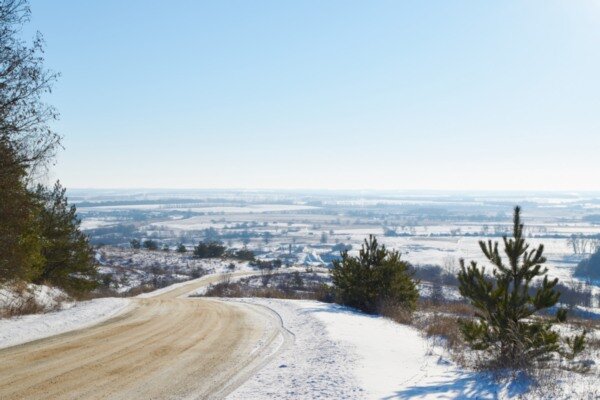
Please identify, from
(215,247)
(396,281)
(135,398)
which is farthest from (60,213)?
(215,247)

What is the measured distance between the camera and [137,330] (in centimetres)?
1420


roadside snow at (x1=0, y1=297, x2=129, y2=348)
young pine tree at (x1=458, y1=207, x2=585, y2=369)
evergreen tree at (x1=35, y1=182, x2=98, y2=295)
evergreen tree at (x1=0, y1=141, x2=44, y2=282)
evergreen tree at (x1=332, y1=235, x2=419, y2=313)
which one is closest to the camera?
young pine tree at (x1=458, y1=207, x2=585, y2=369)

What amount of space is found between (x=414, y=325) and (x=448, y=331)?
1911 mm

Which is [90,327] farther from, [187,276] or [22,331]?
[187,276]

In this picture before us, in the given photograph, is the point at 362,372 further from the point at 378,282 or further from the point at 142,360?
the point at 378,282

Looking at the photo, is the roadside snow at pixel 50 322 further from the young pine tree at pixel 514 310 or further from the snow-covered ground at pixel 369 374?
the young pine tree at pixel 514 310

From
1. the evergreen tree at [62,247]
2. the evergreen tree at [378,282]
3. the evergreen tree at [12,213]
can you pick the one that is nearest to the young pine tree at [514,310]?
the evergreen tree at [378,282]

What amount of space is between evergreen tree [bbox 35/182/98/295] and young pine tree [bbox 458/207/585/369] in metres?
19.3

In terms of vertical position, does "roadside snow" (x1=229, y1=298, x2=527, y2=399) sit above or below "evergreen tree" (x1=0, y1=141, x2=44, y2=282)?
below

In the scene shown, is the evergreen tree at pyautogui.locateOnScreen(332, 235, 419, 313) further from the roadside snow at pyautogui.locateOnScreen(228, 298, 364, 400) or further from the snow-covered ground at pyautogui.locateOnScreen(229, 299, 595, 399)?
the roadside snow at pyautogui.locateOnScreen(228, 298, 364, 400)

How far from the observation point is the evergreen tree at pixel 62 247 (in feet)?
75.5

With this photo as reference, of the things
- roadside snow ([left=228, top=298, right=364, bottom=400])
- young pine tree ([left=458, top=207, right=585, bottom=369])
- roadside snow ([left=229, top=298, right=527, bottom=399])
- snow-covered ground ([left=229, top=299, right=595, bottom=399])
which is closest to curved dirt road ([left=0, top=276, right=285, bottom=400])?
roadside snow ([left=228, top=298, right=364, bottom=400])

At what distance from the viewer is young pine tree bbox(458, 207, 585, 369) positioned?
9805 millimetres

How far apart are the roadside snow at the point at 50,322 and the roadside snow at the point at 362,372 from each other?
6.56 m
